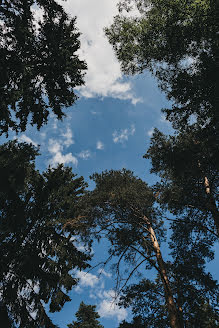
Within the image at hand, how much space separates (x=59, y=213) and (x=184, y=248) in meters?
7.67

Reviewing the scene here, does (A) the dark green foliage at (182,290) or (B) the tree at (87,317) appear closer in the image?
(A) the dark green foliage at (182,290)

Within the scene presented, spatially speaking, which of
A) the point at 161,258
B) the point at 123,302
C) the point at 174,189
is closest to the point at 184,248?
the point at 161,258

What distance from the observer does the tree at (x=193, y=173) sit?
913cm

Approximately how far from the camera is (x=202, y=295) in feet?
31.7

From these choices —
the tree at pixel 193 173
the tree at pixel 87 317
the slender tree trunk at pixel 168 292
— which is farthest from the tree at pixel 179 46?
the tree at pixel 87 317

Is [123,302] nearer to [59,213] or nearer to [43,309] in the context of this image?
[43,309]

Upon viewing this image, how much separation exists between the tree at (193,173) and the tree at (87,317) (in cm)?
2000

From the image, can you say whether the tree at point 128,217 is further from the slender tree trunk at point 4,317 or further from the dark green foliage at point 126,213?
the slender tree trunk at point 4,317

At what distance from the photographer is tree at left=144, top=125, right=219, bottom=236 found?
9.13m

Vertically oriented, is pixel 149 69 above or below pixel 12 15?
above

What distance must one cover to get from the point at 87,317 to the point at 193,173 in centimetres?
2323

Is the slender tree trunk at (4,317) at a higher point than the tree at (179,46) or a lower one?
lower

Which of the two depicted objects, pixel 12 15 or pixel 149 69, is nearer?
pixel 12 15

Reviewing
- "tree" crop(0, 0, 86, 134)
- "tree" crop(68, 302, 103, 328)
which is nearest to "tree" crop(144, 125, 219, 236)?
"tree" crop(0, 0, 86, 134)
